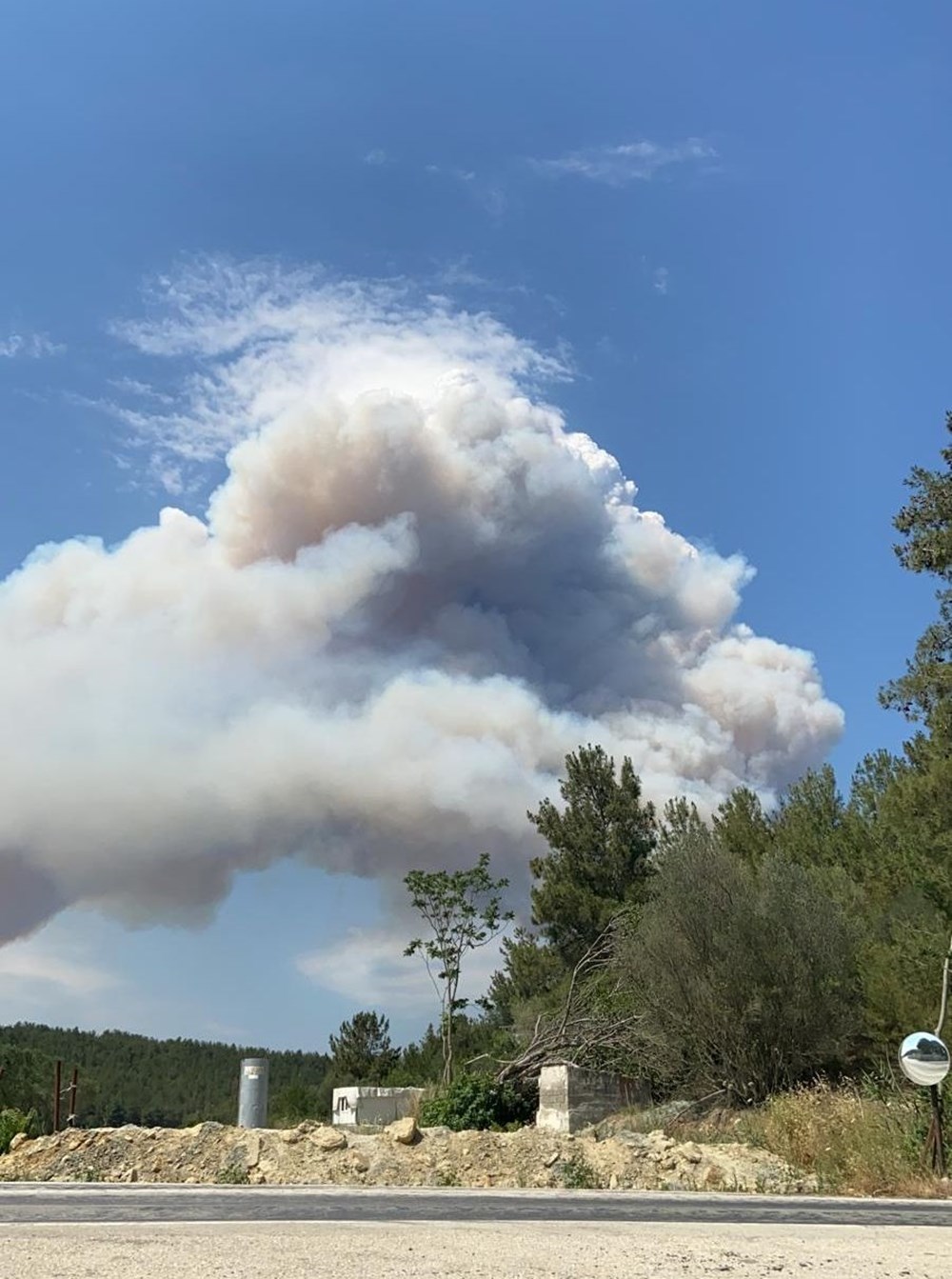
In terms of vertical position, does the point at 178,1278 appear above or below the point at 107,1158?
above

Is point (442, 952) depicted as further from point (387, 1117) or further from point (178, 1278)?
point (178, 1278)

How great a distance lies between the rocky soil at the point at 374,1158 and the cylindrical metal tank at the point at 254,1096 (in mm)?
3506

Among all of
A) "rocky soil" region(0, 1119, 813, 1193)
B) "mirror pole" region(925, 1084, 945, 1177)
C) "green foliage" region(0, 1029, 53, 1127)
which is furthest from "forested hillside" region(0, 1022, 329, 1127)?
"mirror pole" region(925, 1084, 945, 1177)

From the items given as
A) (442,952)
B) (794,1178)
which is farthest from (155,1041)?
(794,1178)

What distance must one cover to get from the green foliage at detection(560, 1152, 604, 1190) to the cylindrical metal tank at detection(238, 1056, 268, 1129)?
779 cm

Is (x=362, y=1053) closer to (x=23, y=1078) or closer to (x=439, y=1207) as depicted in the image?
(x=23, y=1078)

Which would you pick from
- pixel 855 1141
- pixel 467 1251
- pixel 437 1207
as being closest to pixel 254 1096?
pixel 855 1141

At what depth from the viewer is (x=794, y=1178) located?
562 inches

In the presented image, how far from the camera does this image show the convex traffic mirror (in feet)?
42.3

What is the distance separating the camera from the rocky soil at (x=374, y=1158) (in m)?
15.8

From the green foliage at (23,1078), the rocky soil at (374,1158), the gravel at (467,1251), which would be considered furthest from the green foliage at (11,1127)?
the green foliage at (23,1078)

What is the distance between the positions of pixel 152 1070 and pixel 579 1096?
431ft

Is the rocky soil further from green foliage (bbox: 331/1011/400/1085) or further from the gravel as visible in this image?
green foliage (bbox: 331/1011/400/1085)

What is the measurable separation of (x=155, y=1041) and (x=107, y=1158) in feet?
497
